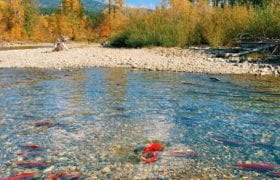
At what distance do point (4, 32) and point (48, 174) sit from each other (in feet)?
232

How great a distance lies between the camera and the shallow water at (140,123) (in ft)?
16.9

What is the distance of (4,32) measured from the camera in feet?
233

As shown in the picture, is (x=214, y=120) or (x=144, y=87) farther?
(x=144, y=87)

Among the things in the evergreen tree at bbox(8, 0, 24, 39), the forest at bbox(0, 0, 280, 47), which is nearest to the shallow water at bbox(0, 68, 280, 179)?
the forest at bbox(0, 0, 280, 47)

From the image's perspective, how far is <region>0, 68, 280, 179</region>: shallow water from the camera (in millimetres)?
5160

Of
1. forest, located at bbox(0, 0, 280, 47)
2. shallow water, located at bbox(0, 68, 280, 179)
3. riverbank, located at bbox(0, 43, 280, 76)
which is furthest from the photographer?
forest, located at bbox(0, 0, 280, 47)

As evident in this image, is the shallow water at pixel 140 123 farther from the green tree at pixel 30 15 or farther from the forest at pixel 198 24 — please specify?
the green tree at pixel 30 15

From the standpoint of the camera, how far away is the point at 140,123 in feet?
23.9

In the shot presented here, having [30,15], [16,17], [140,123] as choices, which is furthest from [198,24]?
[30,15]

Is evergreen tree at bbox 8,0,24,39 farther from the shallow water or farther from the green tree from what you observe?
the shallow water

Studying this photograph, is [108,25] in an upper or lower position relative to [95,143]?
upper

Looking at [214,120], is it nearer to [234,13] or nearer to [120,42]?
[234,13]

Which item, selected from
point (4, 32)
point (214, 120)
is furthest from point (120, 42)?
point (4, 32)

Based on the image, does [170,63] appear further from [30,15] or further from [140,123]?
[30,15]
